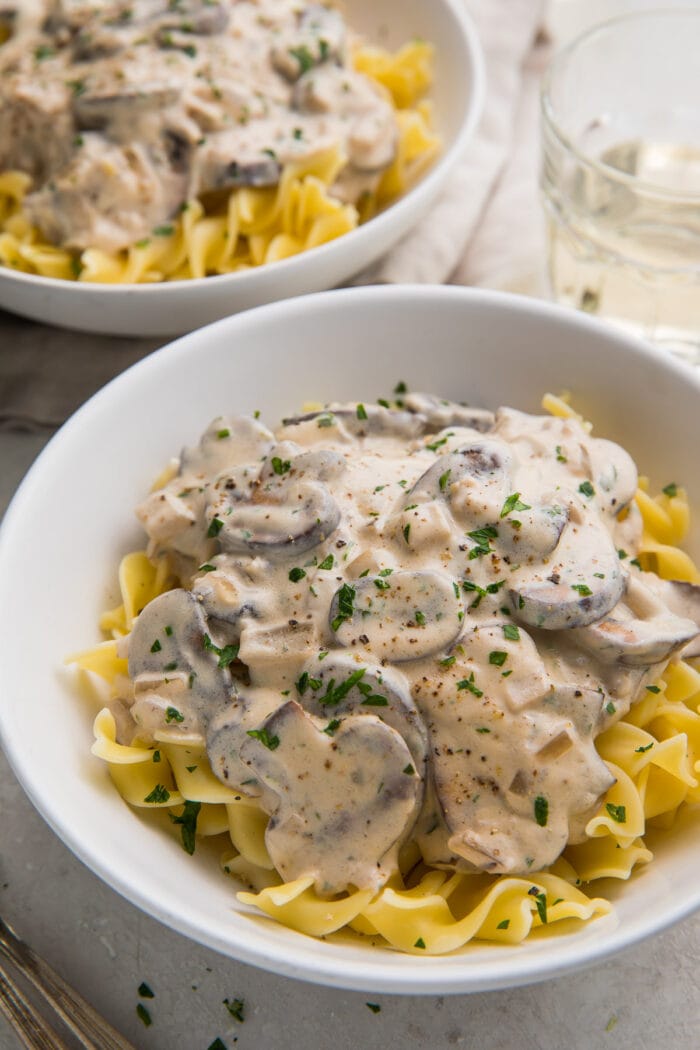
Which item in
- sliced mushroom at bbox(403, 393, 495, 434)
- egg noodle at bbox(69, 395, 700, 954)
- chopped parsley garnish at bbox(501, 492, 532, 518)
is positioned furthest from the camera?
sliced mushroom at bbox(403, 393, 495, 434)

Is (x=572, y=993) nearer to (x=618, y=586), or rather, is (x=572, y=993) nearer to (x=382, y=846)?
(x=382, y=846)

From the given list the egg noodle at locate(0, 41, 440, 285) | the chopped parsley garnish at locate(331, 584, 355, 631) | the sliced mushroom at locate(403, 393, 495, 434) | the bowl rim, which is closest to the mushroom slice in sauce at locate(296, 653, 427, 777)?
the chopped parsley garnish at locate(331, 584, 355, 631)

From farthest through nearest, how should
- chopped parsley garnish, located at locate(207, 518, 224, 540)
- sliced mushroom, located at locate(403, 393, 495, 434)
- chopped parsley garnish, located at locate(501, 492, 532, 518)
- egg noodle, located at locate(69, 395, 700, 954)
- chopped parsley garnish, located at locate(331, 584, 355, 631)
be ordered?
sliced mushroom, located at locate(403, 393, 495, 434) < chopped parsley garnish, located at locate(207, 518, 224, 540) < chopped parsley garnish, located at locate(501, 492, 532, 518) < chopped parsley garnish, located at locate(331, 584, 355, 631) < egg noodle, located at locate(69, 395, 700, 954)

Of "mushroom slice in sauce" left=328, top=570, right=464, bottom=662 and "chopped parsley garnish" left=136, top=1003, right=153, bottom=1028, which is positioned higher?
"mushroom slice in sauce" left=328, top=570, right=464, bottom=662

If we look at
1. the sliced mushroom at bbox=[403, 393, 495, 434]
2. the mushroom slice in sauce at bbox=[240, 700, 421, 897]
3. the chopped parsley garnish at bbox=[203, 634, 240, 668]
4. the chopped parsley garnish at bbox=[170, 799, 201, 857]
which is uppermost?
the sliced mushroom at bbox=[403, 393, 495, 434]

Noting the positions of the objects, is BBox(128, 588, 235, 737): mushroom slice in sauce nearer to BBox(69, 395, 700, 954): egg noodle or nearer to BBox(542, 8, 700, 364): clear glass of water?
BBox(69, 395, 700, 954): egg noodle

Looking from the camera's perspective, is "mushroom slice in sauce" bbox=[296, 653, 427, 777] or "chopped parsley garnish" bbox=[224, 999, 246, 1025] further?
"chopped parsley garnish" bbox=[224, 999, 246, 1025]

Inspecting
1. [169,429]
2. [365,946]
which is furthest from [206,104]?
[365,946]
